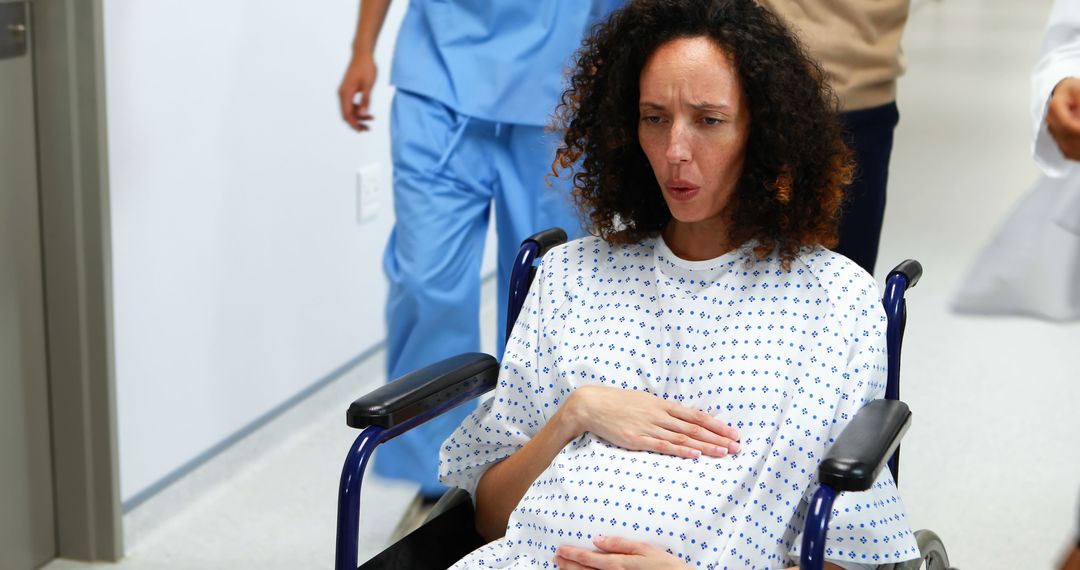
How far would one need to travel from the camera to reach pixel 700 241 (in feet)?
5.31

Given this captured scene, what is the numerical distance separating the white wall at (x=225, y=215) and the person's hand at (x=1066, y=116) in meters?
1.57

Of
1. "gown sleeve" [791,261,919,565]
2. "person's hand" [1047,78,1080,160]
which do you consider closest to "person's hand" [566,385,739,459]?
"gown sleeve" [791,261,919,565]

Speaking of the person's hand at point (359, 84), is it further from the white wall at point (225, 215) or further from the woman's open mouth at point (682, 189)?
the woman's open mouth at point (682, 189)

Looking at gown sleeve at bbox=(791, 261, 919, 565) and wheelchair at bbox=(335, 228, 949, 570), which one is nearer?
wheelchair at bbox=(335, 228, 949, 570)

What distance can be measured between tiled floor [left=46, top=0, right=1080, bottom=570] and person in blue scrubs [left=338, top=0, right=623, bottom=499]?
1.36 ft

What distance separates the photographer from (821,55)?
6.88ft

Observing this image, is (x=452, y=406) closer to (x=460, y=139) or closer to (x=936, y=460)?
(x=460, y=139)

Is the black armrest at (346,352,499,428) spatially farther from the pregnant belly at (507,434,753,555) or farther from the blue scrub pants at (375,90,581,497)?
the blue scrub pants at (375,90,581,497)

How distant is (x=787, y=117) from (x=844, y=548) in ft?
1.59

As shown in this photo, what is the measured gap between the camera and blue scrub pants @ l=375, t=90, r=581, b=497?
93.5 inches

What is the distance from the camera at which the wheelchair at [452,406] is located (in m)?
1.27

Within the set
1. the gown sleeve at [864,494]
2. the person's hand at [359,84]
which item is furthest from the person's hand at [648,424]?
the person's hand at [359,84]

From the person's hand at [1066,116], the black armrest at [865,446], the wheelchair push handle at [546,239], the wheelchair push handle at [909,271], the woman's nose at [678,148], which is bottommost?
the black armrest at [865,446]

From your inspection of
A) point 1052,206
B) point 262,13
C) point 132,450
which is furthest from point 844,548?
point 262,13
